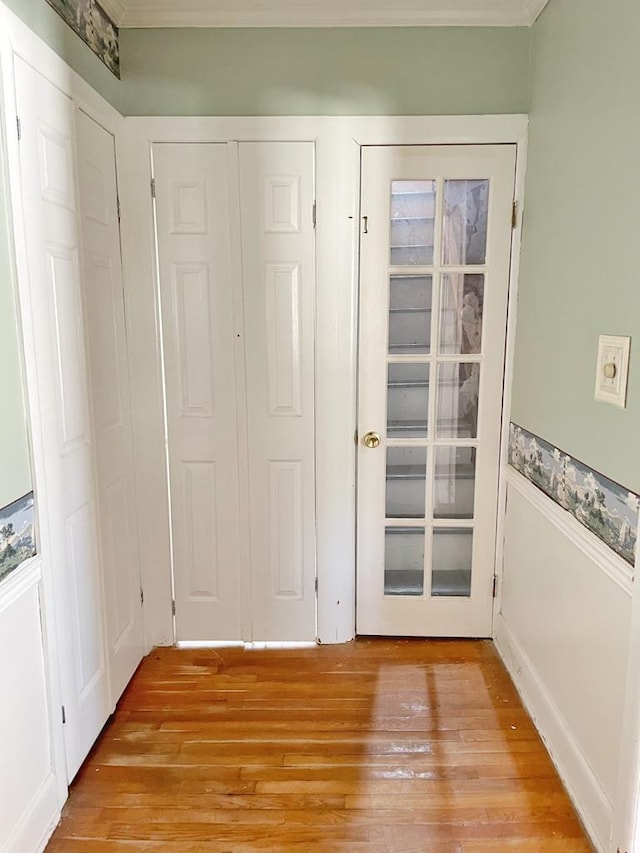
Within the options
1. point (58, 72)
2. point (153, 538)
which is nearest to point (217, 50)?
point (58, 72)

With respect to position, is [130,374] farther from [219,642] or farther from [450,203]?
[450,203]

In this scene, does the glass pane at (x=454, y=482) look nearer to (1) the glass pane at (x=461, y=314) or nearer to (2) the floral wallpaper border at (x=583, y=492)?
(2) the floral wallpaper border at (x=583, y=492)

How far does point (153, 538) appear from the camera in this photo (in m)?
2.38

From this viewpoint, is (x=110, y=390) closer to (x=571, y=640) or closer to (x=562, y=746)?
(x=571, y=640)

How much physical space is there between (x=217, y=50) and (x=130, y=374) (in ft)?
4.09

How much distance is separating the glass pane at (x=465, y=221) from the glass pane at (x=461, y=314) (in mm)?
77

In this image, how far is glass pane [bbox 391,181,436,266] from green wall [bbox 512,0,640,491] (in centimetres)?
36

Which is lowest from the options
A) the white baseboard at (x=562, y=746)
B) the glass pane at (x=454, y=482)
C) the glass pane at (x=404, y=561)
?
the white baseboard at (x=562, y=746)

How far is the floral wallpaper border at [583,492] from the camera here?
4.65ft

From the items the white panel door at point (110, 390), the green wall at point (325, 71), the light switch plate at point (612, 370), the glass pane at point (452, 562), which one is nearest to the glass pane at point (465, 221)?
the green wall at point (325, 71)

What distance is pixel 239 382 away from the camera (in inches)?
90.3

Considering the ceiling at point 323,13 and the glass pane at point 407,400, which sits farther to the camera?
the glass pane at point 407,400

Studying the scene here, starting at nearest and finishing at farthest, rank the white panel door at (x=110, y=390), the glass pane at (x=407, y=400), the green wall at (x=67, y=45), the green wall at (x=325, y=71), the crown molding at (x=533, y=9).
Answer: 1. the green wall at (x=67, y=45)
2. the white panel door at (x=110, y=390)
3. the crown molding at (x=533, y=9)
4. the green wall at (x=325, y=71)
5. the glass pane at (x=407, y=400)

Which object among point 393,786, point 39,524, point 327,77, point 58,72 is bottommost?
point 393,786
